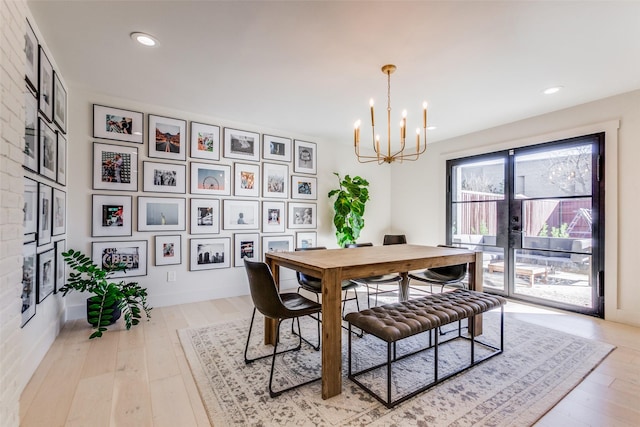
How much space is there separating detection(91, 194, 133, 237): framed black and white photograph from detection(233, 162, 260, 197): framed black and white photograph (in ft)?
4.20

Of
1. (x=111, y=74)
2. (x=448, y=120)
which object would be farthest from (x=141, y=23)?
(x=448, y=120)

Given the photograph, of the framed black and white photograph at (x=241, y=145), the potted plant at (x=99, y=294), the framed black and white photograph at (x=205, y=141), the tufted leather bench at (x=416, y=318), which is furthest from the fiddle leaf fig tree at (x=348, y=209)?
the potted plant at (x=99, y=294)

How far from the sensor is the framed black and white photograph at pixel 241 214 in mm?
4031

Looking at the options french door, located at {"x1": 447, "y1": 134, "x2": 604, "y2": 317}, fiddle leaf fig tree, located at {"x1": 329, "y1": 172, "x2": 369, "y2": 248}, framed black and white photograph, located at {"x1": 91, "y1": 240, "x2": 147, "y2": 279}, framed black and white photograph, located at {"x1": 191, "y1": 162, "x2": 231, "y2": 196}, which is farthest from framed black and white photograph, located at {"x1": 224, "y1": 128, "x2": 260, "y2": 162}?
french door, located at {"x1": 447, "y1": 134, "x2": 604, "y2": 317}

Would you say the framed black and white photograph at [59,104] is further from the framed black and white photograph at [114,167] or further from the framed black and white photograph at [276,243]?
the framed black and white photograph at [276,243]

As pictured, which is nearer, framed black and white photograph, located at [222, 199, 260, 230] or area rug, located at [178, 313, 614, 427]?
area rug, located at [178, 313, 614, 427]

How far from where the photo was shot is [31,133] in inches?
80.9

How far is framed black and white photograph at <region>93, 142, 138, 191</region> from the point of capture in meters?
3.21

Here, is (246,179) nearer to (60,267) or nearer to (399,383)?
(60,267)

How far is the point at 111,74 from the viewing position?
2.76m

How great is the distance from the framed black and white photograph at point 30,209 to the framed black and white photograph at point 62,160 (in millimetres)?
686

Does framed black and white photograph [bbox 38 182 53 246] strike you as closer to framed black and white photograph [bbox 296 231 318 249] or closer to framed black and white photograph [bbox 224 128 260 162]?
framed black and white photograph [bbox 224 128 260 162]

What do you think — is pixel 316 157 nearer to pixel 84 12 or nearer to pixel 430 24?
pixel 430 24

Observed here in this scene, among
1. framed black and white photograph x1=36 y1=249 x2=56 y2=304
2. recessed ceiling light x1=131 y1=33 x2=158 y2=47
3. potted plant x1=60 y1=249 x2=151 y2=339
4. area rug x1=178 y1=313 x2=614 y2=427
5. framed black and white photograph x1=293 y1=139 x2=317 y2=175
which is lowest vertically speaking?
area rug x1=178 y1=313 x2=614 y2=427
